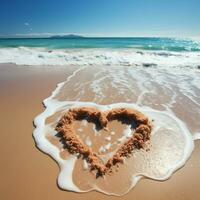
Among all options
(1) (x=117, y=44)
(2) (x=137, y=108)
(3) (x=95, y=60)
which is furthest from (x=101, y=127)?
(1) (x=117, y=44)

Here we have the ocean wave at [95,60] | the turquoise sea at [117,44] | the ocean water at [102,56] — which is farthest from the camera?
the turquoise sea at [117,44]

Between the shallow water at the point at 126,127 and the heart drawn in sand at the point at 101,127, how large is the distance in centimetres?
11

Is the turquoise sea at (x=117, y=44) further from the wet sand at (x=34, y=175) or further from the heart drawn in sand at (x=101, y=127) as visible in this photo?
the wet sand at (x=34, y=175)

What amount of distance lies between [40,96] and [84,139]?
254cm

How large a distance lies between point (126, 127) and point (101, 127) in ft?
1.51

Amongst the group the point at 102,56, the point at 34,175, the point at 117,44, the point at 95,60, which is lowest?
the point at 117,44

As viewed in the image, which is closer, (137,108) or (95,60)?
(137,108)

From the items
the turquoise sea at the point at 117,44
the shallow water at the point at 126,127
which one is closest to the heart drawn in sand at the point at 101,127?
the shallow water at the point at 126,127

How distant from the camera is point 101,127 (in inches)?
168

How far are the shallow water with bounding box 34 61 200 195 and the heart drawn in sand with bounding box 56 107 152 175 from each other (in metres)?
0.11

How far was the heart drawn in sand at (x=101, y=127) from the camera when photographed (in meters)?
3.37

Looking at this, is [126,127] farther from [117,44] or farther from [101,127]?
[117,44]

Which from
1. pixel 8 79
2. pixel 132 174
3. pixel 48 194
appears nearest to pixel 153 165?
pixel 132 174

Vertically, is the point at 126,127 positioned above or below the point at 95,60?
above
